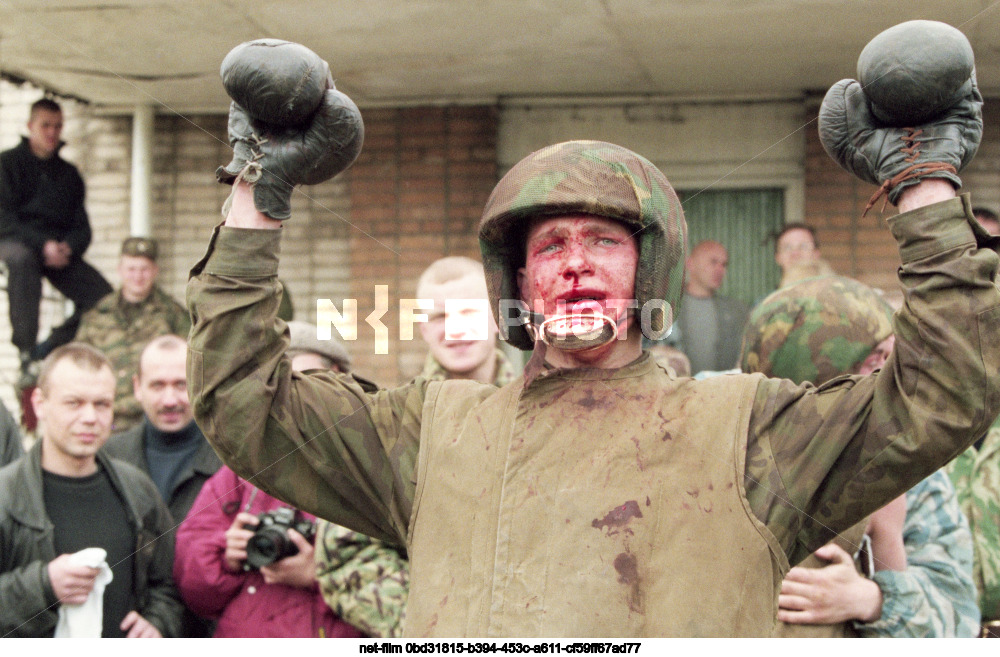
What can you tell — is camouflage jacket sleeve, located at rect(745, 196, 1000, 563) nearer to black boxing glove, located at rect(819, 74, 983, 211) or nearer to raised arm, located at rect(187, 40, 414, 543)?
black boxing glove, located at rect(819, 74, 983, 211)

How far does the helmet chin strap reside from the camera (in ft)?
6.53

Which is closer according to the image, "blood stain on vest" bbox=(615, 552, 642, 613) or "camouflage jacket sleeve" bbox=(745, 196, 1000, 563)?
"camouflage jacket sleeve" bbox=(745, 196, 1000, 563)

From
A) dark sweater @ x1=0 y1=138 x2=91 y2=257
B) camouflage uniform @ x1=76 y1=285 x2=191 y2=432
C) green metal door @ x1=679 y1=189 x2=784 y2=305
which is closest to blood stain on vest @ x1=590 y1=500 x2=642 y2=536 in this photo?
camouflage uniform @ x1=76 y1=285 x2=191 y2=432

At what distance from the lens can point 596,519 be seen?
1.90m

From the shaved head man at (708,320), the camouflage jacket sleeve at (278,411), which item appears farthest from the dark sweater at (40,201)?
the camouflage jacket sleeve at (278,411)

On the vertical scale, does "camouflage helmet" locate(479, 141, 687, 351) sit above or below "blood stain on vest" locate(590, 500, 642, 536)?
above

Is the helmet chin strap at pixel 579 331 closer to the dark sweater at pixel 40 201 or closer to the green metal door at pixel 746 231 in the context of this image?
the green metal door at pixel 746 231

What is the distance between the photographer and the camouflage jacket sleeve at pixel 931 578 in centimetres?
256

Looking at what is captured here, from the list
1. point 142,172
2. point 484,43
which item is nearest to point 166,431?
point 484,43

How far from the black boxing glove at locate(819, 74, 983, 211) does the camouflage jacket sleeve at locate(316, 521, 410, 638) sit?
1.71m

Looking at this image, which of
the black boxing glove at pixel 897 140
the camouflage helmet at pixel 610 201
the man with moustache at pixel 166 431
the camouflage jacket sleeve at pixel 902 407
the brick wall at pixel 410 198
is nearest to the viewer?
the camouflage jacket sleeve at pixel 902 407

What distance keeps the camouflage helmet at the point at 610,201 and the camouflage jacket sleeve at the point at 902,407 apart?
1.03 ft

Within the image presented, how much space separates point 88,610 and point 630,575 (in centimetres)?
204

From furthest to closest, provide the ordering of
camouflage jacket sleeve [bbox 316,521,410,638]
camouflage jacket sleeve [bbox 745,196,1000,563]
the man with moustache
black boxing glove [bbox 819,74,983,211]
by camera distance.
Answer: the man with moustache, camouflage jacket sleeve [bbox 316,521,410,638], black boxing glove [bbox 819,74,983,211], camouflage jacket sleeve [bbox 745,196,1000,563]
